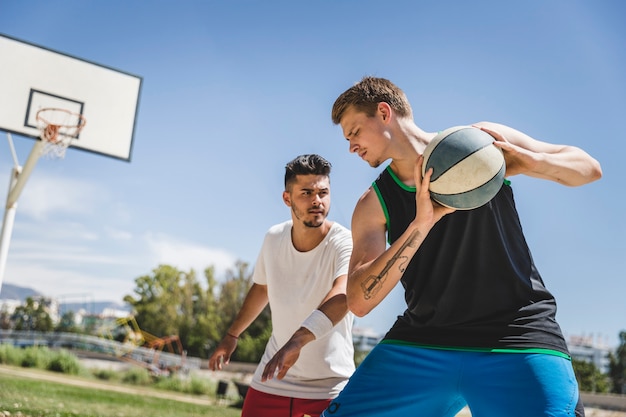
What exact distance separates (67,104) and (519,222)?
49.1ft

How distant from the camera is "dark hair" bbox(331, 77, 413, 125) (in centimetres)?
362

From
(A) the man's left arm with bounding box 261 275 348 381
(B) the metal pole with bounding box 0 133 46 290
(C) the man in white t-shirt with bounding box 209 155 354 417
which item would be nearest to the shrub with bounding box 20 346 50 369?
(B) the metal pole with bounding box 0 133 46 290

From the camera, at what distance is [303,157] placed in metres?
4.94

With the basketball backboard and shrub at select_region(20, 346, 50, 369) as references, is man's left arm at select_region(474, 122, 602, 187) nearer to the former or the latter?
the basketball backboard

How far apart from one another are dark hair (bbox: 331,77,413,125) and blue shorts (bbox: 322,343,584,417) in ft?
4.58

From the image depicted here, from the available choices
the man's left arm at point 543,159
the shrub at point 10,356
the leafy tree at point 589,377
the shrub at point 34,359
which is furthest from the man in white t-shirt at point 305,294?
the leafy tree at point 589,377

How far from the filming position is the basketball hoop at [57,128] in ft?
49.1

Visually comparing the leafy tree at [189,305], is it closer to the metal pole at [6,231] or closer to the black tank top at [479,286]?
the metal pole at [6,231]

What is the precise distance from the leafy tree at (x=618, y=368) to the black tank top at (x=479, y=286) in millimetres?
36001

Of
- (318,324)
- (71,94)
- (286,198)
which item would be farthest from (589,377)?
(318,324)

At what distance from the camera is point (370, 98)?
11.8ft

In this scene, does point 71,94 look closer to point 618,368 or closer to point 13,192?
point 13,192

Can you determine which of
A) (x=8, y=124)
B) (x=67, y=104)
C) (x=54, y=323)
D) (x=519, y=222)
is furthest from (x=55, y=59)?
(x=54, y=323)

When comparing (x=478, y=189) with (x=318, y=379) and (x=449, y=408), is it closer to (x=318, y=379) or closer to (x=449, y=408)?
(x=449, y=408)
